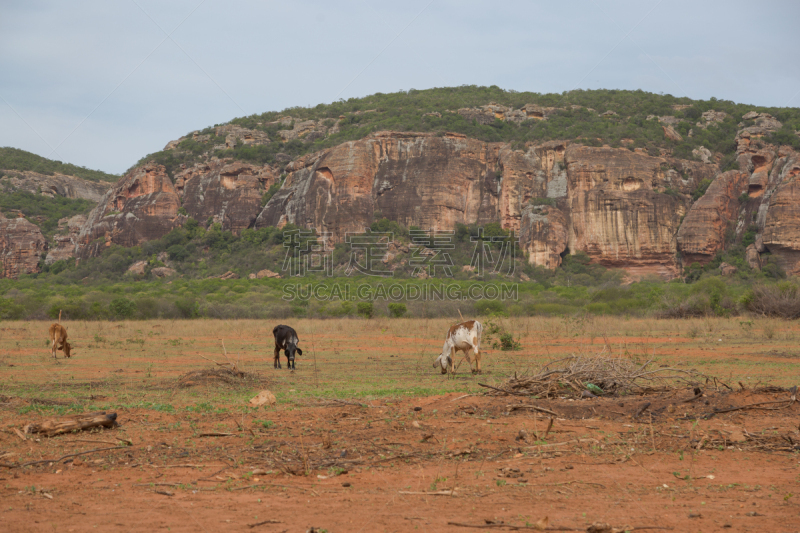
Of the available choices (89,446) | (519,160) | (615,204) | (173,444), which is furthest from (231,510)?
(519,160)

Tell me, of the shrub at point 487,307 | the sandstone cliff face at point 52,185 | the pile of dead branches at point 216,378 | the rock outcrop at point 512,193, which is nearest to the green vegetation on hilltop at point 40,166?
the sandstone cliff face at point 52,185

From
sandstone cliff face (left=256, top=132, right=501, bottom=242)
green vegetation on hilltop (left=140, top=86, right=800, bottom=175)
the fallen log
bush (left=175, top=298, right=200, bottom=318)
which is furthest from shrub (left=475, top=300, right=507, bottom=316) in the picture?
green vegetation on hilltop (left=140, top=86, right=800, bottom=175)

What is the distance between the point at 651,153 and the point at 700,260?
44.3ft

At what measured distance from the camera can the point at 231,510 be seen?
451 centimetres

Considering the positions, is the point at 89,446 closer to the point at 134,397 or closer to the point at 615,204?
the point at 134,397

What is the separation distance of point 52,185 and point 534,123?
76.4 metres

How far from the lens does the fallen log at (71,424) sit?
6.75 m

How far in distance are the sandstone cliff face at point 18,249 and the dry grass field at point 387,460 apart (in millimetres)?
76578

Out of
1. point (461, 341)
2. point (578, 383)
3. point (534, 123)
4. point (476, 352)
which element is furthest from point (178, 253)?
Result: point (578, 383)

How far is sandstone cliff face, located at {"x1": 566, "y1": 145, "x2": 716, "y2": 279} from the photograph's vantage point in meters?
64.6

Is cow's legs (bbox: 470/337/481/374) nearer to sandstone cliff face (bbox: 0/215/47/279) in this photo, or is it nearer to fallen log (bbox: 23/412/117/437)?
fallen log (bbox: 23/412/117/437)

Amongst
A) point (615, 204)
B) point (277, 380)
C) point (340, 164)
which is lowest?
point (277, 380)

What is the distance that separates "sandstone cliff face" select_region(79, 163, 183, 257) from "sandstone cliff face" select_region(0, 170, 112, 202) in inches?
767

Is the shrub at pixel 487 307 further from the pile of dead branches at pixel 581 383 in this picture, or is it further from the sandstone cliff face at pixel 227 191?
the sandstone cliff face at pixel 227 191
